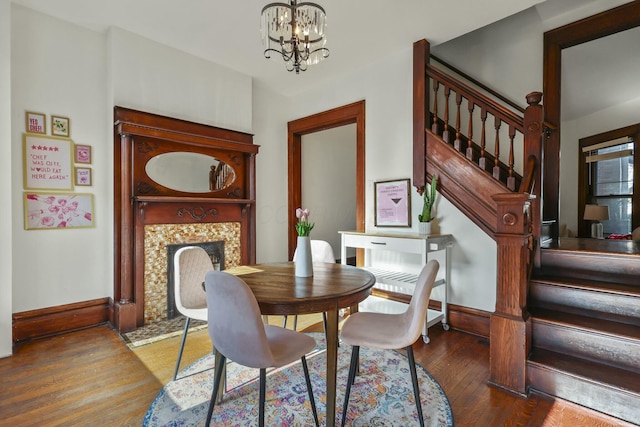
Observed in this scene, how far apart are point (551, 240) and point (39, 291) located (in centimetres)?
512

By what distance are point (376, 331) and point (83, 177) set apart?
3116mm

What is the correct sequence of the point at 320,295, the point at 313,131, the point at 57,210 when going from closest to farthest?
1. the point at 320,295
2. the point at 57,210
3. the point at 313,131

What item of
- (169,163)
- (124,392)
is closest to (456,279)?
(124,392)

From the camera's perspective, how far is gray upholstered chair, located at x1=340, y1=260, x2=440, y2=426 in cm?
167

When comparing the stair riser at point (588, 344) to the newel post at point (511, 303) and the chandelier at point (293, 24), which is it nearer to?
the newel post at point (511, 303)

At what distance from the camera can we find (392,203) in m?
3.64

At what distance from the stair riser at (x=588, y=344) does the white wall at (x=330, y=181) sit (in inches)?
146

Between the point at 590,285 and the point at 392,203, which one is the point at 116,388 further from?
the point at 590,285

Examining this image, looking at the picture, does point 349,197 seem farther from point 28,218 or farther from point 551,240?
point 28,218

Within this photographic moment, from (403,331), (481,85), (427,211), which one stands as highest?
(481,85)

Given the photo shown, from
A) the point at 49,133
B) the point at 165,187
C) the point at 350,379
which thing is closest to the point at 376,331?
the point at 350,379

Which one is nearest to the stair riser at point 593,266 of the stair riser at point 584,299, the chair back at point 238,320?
the stair riser at point 584,299

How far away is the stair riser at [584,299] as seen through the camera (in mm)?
2184

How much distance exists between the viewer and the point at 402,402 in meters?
1.96
